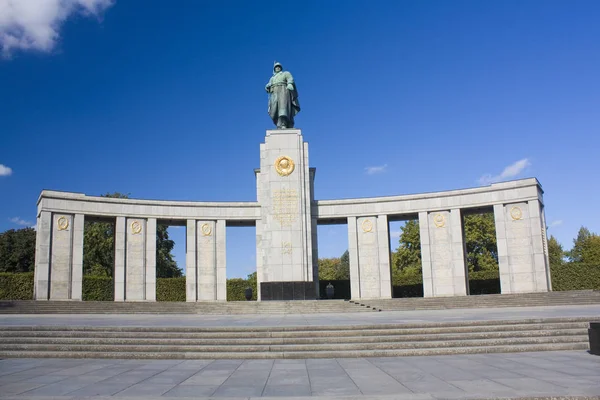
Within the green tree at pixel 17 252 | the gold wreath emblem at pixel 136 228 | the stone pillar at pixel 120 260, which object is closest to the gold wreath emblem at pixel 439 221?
the gold wreath emblem at pixel 136 228

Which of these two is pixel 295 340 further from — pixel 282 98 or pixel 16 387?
pixel 282 98

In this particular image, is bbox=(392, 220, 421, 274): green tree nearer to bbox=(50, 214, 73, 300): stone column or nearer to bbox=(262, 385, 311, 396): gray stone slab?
bbox=(50, 214, 73, 300): stone column

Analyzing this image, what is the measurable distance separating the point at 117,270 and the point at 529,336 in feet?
97.7

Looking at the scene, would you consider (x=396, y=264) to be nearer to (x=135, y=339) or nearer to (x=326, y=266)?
(x=326, y=266)

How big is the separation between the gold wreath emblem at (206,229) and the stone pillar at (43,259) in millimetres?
10684

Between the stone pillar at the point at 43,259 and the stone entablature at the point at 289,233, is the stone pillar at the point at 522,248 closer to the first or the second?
the stone entablature at the point at 289,233

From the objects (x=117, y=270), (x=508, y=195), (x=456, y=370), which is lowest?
(x=456, y=370)

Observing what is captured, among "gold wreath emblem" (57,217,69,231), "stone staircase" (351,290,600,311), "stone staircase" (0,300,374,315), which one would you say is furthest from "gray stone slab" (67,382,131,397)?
"gold wreath emblem" (57,217,69,231)

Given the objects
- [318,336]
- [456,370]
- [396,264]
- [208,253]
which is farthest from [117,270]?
[396,264]

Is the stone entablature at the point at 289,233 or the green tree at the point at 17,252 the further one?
the green tree at the point at 17,252

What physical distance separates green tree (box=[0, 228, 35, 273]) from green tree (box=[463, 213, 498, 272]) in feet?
164

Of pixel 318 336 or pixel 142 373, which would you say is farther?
pixel 318 336

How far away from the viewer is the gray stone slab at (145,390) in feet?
26.3

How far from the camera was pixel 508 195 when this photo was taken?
35625 millimetres
